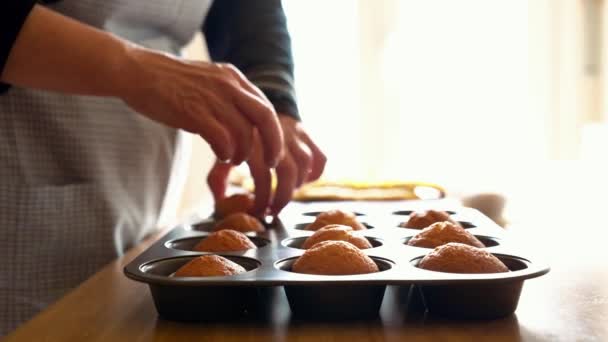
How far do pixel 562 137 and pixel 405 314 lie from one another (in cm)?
307

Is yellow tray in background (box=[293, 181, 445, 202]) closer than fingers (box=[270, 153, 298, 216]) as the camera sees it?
No

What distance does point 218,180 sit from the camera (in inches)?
49.2

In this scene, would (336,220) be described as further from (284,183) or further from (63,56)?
(63,56)

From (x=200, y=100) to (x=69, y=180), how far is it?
0.41 m

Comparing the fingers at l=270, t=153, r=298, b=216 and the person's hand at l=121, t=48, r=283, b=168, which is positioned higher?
the person's hand at l=121, t=48, r=283, b=168

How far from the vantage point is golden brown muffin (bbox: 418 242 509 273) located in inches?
24.7

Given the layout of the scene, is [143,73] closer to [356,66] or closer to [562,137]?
[356,66]

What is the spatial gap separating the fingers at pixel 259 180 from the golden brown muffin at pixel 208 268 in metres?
0.46

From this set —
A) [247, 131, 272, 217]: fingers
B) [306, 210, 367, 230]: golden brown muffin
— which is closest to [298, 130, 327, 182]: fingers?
[247, 131, 272, 217]: fingers

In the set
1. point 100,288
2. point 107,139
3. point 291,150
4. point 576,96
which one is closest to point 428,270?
point 100,288

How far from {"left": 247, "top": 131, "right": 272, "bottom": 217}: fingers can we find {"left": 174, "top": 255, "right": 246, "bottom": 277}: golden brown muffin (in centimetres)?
46

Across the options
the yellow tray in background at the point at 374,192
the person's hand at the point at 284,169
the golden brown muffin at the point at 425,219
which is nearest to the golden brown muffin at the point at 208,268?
the golden brown muffin at the point at 425,219

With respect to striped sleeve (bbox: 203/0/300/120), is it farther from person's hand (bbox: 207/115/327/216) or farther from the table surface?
the table surface

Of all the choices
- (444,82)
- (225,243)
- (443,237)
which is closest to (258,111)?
(225,243)
